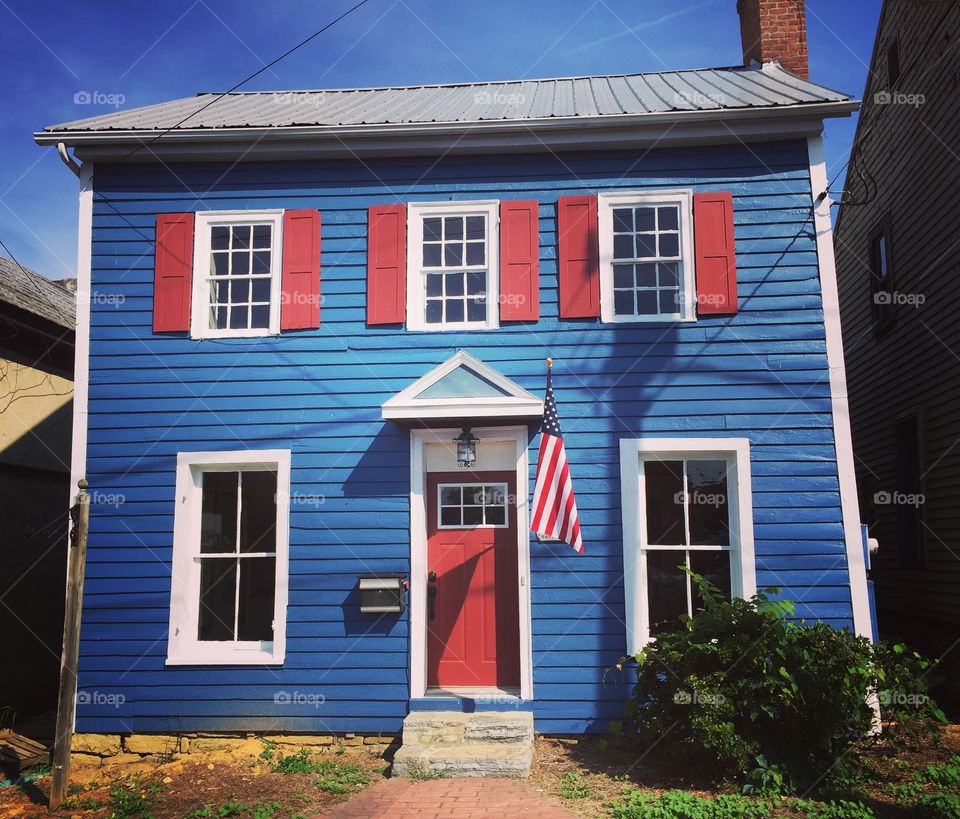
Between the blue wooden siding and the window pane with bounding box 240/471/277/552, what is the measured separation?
0.32m

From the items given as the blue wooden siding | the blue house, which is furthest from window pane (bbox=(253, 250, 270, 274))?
the blue wooden siding

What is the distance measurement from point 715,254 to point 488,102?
349cm

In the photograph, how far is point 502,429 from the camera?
765cm

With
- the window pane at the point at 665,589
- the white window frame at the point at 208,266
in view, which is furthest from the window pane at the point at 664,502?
the white window frame at the point at 208,266

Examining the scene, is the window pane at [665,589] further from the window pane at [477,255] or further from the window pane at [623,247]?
the window pane at [477,255]

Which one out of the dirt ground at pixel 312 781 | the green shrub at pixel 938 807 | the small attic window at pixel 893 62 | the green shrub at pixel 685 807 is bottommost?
the dirt ground at pixel 312 781

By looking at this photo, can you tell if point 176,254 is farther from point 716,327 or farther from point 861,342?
point 861,342

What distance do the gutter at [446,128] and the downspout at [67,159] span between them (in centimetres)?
5

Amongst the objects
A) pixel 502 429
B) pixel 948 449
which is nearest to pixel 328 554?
pixel 502 429

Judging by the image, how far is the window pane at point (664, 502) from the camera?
750cm

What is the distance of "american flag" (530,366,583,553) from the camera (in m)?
6.90

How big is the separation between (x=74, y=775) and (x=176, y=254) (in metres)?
5.02

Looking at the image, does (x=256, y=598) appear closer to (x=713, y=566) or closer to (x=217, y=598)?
(x=217, y=598)

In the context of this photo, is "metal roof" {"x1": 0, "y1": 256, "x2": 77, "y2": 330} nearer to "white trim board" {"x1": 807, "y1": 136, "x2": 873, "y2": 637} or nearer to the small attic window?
"white trim board" {"x1": 807, "y1": 136, "x2": 873, "y2": 637}
